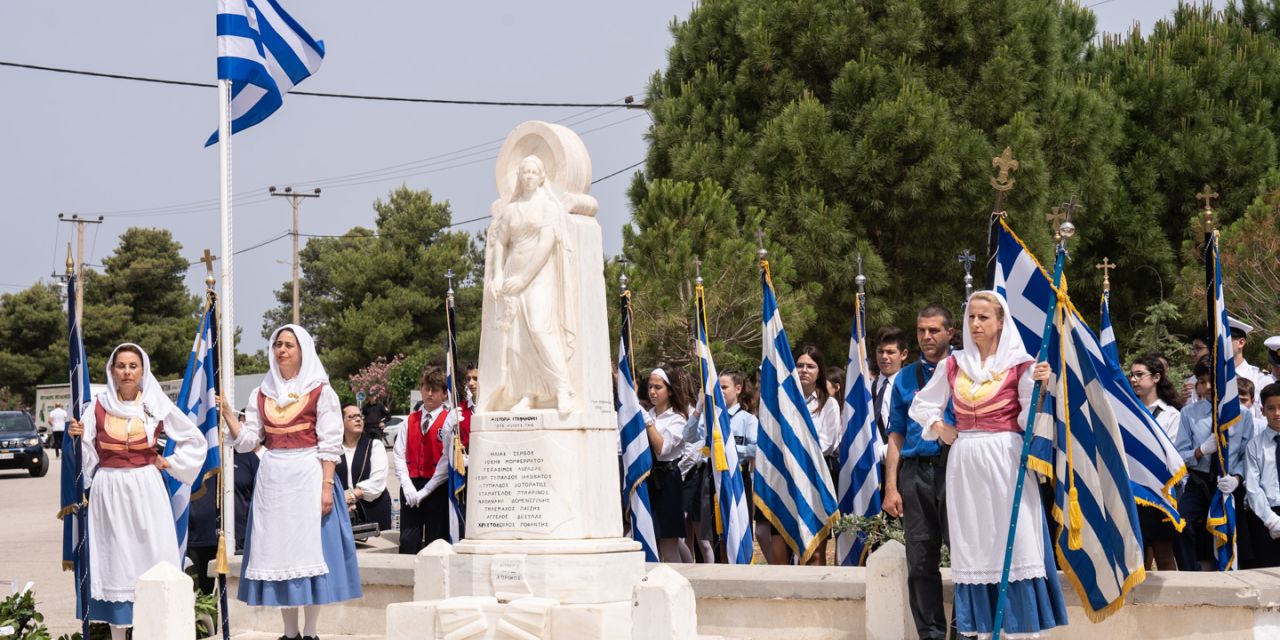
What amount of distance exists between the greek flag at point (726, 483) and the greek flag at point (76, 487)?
4.61 m

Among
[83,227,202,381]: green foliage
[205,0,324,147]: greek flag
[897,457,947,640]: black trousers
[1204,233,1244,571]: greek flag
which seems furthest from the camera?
[83,227,202,381]: green foliage

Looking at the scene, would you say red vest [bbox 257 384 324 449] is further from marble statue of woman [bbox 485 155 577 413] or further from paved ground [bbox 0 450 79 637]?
paved ground [bbox 0 450 79 637]

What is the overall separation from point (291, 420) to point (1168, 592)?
5282 mm

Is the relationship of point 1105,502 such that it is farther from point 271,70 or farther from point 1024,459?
→ point 271,70

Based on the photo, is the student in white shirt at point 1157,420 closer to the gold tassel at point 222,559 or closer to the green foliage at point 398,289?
the gold tassel at point 222,559

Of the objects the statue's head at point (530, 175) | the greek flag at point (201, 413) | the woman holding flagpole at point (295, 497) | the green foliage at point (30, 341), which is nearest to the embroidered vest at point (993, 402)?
the statue's head at point (530, 175)

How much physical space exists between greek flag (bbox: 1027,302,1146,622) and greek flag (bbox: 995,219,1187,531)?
2.25 ft

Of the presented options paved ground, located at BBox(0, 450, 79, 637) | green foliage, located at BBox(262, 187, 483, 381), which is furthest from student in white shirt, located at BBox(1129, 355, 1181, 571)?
green foliage, located at BBox(262, 187, 483, 381)

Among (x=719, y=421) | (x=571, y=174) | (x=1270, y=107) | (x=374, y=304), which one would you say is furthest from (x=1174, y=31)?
(x=374, y=304)

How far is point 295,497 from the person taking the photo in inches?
357

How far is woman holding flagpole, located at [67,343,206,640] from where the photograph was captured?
9453 mm

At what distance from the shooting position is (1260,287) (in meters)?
19.1

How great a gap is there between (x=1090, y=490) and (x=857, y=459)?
357 centimetres

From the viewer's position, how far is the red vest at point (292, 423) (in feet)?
30.0
